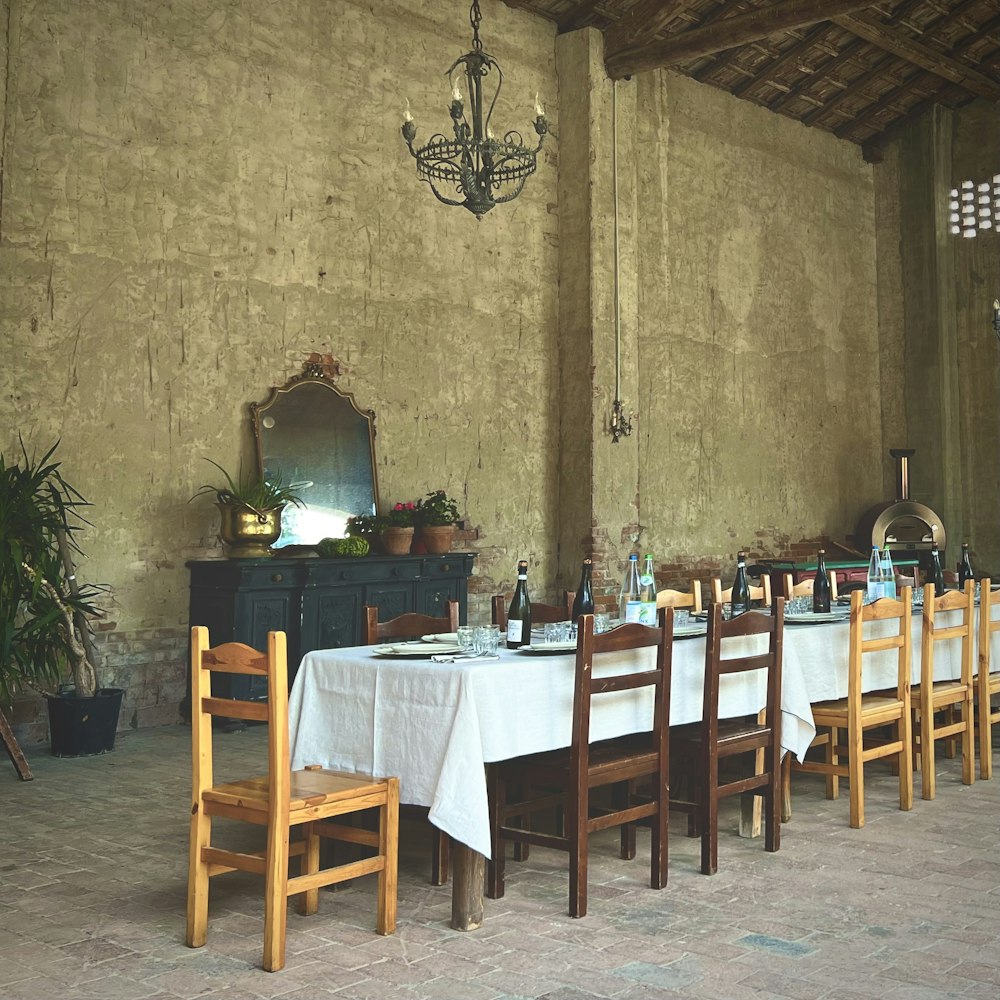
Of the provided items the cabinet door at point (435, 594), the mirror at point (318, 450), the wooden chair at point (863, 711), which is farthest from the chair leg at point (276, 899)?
the cabinet door at point (435, 594)

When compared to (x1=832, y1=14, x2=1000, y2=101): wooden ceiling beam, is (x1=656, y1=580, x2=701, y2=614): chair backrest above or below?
below

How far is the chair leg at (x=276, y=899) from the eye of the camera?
10.6ft

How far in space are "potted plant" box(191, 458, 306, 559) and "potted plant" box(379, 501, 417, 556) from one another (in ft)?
2.76

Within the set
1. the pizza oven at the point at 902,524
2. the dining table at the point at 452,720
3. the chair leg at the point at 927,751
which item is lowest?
the chair leg at the point at 927,751

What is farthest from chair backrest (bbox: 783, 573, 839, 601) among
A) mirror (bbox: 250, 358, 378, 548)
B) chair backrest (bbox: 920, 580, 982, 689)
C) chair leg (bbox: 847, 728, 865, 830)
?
mirror (bbox: 250, 358, 378, 548)

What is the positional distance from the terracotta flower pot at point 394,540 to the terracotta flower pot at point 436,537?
226 mm

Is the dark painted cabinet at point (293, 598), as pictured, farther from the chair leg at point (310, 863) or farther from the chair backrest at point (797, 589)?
the chair leg at point (310, 863)

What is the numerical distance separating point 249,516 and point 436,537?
1545 mm

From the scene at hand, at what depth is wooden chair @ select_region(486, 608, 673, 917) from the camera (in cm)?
371

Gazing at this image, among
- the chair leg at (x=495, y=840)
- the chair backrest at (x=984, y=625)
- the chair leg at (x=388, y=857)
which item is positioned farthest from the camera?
the chair backrest at (x=984, y=625)

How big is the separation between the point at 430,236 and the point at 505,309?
943mm

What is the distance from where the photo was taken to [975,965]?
3236 mm

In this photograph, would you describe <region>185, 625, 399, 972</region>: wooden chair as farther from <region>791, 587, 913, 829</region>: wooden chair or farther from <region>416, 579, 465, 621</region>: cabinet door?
<region>416, 579, 465, 621</region>: cabinet door

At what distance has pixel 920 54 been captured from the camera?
11.5 meters
